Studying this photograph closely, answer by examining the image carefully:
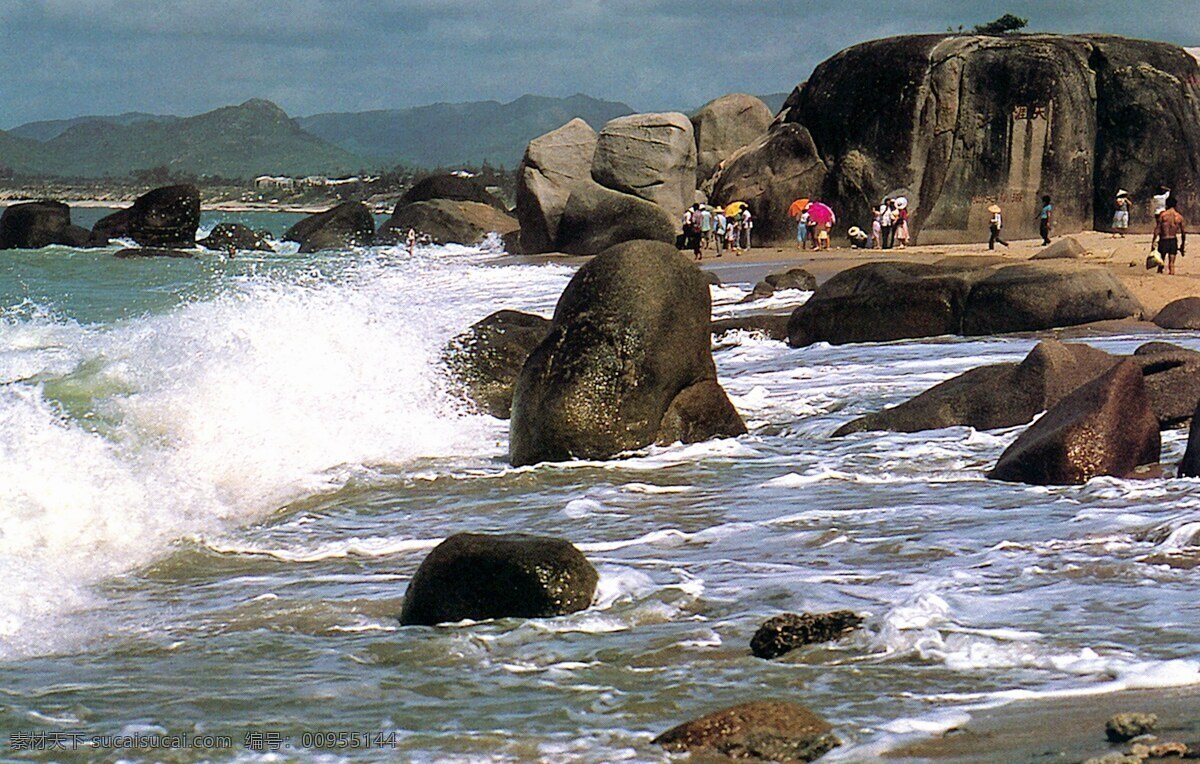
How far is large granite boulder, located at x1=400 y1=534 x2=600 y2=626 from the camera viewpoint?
21.4ft

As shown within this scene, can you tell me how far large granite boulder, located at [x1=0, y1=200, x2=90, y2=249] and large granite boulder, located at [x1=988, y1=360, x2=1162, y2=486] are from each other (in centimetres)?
4676

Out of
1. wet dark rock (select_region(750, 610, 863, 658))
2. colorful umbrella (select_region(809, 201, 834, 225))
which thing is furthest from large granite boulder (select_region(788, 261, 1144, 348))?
colorful umbrella (select_region(809, 201, 834, 225))

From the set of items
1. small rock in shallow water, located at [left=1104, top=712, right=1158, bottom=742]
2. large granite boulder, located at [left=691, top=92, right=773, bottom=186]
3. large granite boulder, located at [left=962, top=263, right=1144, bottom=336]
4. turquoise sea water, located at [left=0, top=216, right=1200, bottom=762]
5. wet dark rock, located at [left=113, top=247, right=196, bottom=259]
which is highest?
large granite boulder, located at [left=691, top=92, right=773, bottom=186]


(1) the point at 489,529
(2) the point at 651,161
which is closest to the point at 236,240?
(2) the point at 651,161

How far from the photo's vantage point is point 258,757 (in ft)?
15.7

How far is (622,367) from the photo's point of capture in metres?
11.2

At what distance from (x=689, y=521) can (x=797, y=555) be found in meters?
1.21

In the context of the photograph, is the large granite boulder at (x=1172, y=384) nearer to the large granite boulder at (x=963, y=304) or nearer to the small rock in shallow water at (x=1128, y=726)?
the large granite boulder at (x=963, y=304)

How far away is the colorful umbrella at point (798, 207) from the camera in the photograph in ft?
115

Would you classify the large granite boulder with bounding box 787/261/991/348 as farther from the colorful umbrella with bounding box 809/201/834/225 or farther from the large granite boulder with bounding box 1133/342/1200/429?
the colorful umbrella with bounding box 809/201/834/225

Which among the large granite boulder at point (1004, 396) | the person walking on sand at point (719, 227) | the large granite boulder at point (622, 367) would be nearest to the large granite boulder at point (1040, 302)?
the large granite boulder at point (1004, 396)

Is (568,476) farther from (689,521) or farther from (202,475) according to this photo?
(202,475)

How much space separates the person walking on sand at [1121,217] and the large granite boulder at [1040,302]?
580 inches

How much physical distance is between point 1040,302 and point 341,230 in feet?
123
